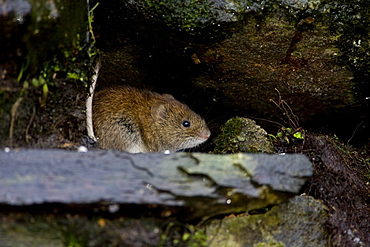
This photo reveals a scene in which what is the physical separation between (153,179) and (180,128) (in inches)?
132

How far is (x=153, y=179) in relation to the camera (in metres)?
3.48

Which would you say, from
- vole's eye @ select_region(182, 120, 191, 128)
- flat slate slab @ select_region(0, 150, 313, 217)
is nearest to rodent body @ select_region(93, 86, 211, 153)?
vole's eye @ select_region(182, 120, 191, 128)

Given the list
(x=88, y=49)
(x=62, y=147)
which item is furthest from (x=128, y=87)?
(x=62, y=147)

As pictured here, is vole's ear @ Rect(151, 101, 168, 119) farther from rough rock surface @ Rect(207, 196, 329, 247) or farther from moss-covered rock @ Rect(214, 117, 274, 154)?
rough rock surface @ Rect(207, 196, 329, 247)

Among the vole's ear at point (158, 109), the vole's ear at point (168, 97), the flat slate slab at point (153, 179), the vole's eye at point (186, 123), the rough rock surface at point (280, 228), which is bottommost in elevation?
the vole's eye at point (186, 123)

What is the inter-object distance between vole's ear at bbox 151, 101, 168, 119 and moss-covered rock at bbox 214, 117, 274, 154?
3.15ft

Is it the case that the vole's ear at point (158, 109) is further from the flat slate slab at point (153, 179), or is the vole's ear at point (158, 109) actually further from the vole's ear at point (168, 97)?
the flat slate slab at point (153, 179)

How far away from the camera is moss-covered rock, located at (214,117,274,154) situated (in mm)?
5645

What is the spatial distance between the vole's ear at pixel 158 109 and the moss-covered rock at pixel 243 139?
3.15 feet

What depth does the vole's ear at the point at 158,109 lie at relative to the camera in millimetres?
6520

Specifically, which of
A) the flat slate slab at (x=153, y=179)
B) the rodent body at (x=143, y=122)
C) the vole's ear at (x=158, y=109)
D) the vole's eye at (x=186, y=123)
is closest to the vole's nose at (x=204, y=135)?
the rodent body at (x=143, y=122)

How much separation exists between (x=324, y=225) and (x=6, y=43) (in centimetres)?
312

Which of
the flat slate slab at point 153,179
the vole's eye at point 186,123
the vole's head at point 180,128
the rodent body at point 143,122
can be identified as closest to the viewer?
the flat slate slab at point 153,179

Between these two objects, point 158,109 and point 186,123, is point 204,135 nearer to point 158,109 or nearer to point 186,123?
point 186,123
